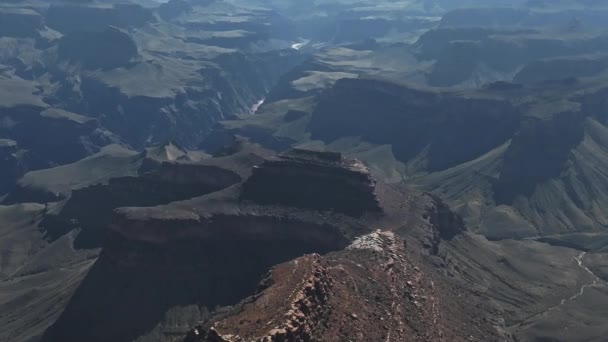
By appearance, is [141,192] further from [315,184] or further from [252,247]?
[315,184]

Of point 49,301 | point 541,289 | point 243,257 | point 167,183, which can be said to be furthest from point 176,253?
point 541,289

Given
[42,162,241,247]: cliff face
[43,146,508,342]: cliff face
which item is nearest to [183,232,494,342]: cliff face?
[43,146,508,342]: cliff face

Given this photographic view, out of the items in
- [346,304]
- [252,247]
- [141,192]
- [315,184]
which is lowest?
[141,192]

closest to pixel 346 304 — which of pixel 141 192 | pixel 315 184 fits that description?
pixel 315 184

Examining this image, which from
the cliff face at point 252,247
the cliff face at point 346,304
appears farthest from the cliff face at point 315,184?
the cliff face at point 346,304

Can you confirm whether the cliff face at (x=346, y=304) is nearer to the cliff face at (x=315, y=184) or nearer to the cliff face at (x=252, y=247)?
the cliff face at (x=252, y=247)

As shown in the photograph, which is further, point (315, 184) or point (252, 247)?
point (315, 184)

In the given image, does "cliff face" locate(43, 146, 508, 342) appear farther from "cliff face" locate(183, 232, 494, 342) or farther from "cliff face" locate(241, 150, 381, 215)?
"cliff face" locate(183, 232, 494, 342)

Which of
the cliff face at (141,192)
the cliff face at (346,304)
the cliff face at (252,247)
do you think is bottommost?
the cliff face at (141,192)
